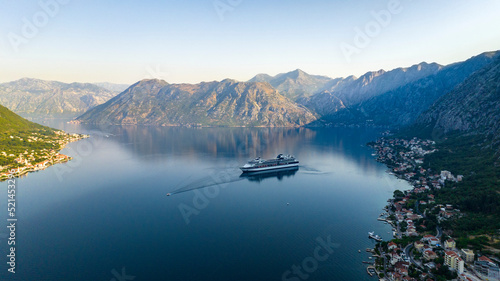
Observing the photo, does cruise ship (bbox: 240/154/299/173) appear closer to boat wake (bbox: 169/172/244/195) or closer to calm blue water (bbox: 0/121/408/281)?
calm blue water (bbox: 0/121/408/281)

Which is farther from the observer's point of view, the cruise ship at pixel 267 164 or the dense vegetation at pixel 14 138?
the dense vegetation at pixel 14 138

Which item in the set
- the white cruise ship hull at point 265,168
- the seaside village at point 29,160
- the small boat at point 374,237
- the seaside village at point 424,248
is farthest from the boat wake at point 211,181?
the seaside village at point 29,160

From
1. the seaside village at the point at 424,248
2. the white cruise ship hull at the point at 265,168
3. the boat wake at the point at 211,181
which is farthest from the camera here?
the white cruise ship hull at the point at 265,168

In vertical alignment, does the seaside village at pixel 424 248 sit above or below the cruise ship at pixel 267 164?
below

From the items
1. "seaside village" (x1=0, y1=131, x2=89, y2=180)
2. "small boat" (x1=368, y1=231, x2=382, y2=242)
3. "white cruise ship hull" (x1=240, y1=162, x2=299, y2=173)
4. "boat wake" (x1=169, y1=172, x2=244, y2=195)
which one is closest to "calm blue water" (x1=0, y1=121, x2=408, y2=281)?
"boat wake" (x1=169, y1=172, x2=244, y2=195)

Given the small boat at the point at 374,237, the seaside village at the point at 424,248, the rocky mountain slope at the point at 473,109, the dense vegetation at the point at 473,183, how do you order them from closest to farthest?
the seaside village at the point at 424,248
the small boat at the point at 374,237
the dense vegetation at the point at 473,183
the rocky mountain slope at the point at 473,109

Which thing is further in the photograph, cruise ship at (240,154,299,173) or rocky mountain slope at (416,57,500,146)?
rocky mountain slope at (416,57,500,146)

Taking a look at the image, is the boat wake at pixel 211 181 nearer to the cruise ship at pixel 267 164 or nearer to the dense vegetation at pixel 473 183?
the cruise ship at pixel 267 164

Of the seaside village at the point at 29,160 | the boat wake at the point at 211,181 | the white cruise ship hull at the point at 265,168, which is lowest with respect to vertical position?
the boat wake at the point at 211,181
